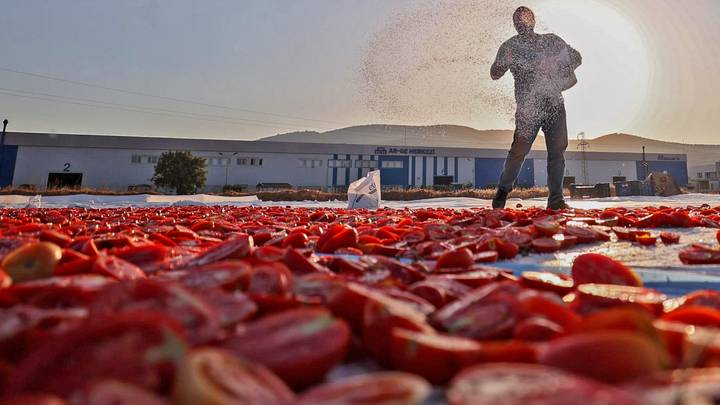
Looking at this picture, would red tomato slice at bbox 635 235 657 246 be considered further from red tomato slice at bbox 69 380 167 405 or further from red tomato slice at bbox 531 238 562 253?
red tomato slice at bbox 69 380 167 405

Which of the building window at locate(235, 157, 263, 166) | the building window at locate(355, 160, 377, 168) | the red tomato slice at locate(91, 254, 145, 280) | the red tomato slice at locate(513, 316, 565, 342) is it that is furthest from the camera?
the building window at locate(355, 160, 377, 168)

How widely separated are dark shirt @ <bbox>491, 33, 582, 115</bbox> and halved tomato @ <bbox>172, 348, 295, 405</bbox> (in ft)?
17.6

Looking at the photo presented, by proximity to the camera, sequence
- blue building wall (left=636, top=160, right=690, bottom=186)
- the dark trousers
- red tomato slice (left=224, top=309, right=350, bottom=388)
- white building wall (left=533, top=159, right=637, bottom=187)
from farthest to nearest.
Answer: white building wall (left=533, top=159, right=637, bottom=187) → blue building wall (left=636, top=160, right=690, bottom=186) → the dark trousers → red tomato slice (left=224, top=309, right=350, bottom=388)

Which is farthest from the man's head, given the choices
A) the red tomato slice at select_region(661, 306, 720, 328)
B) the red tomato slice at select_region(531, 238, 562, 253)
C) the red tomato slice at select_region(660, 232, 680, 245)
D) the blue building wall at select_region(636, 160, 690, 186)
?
the blue building wall at select_region(636, 160, 690, 186)

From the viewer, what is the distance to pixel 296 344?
678 millimetres

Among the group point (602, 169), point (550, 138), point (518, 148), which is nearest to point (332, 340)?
point (518, 148)

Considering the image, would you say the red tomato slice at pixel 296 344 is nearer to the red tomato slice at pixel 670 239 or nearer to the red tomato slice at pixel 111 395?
the red tomato slice at pixel 111 395

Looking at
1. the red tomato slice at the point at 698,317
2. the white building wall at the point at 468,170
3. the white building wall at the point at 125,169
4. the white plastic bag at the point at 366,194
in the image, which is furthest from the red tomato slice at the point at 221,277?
the white building wall at the point at 468,170

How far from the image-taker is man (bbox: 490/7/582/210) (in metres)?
5.20

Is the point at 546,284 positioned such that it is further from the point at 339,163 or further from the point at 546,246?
the point at 339,163

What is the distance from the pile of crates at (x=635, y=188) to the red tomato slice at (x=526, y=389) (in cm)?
1667

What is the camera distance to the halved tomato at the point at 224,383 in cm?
49

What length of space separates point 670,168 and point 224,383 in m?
56.4

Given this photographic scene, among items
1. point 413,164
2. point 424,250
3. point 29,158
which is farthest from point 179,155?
point 424,250
